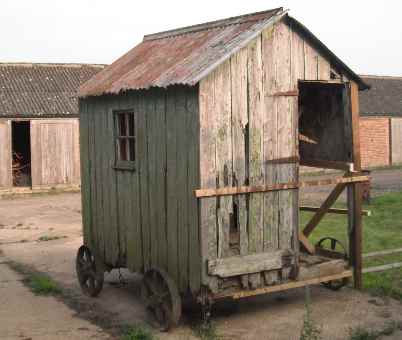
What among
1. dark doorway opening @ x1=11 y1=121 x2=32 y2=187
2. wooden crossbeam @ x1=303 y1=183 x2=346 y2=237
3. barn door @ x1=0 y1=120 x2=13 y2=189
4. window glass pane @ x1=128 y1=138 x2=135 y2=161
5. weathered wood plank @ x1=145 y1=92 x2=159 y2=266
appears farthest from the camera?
dark doorway opening @ x1=11 y1=121 x2=32 y2=187

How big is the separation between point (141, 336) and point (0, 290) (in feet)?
12.2

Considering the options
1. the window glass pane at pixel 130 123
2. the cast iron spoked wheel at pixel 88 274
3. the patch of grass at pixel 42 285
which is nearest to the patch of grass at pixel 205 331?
the cast iron spoked wheel at pixel 88 274

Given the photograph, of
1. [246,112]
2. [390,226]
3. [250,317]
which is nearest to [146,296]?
[250,317]

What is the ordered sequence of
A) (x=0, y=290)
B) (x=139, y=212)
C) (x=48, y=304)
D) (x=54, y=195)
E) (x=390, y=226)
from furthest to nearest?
(x=54, y=195), (x=390, y=226), (x=0, y=290), (x=48, y=304), (x=139, y=212)

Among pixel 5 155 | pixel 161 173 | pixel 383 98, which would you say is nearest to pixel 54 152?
pixel 5 155

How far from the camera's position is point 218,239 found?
777cm

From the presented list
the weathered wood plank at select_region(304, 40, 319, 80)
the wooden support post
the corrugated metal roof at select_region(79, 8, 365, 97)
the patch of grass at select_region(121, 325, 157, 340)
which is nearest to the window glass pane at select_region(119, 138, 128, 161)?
the corrugated metal roof at select_region(79, 8, 365, 97)

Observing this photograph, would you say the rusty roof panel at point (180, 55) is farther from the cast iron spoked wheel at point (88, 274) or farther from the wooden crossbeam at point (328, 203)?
the wooden crossbeam at point (328, 203)

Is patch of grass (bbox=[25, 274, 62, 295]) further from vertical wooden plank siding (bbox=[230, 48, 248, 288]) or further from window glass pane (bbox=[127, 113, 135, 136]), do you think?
vertical wooden plank siding (bbox=[230, 48, 248, 288])

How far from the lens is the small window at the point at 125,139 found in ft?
29.7

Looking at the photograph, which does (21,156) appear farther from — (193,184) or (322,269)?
(193,184)

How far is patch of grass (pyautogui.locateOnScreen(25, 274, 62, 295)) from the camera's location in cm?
1022

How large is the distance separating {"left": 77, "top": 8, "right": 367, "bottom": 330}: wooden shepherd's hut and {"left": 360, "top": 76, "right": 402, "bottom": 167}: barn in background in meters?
24.9

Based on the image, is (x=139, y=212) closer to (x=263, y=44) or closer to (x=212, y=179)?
(x=212, y=179)
